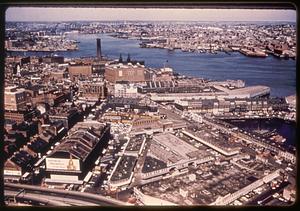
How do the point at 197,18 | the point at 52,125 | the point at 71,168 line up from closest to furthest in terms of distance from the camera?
the point at 197,18, the point at 71,168, the point at 52,125

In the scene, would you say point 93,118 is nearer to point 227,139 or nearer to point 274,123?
point 227,139

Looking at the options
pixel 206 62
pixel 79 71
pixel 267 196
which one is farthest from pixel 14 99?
pixel 267 196

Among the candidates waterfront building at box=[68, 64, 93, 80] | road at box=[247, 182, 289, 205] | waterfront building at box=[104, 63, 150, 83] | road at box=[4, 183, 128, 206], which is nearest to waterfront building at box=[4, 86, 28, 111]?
waterfront building at box=[68, 64, 93, 80]

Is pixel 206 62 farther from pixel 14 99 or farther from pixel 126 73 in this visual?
pixel 14 99

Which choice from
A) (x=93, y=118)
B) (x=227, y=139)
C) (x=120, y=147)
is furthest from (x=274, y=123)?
(x=93, y=118)

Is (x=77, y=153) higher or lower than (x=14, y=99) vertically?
lower

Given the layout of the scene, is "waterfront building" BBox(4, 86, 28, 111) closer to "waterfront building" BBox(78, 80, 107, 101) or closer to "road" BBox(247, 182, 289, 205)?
"waterfront building" BBox(78, 80, 107, 101)

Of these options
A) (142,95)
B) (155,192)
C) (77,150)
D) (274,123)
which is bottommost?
(155,192)

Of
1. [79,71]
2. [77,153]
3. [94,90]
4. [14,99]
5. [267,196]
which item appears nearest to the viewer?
[267,196]

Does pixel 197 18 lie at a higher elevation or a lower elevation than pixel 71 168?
higher
